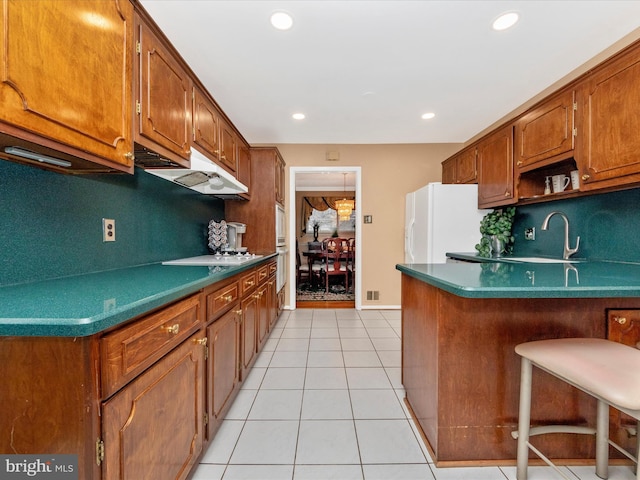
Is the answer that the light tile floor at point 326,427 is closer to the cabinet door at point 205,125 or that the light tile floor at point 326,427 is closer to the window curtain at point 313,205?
the cabinet door at point 205,125

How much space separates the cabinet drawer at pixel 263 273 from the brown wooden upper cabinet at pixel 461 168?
254 centimetres

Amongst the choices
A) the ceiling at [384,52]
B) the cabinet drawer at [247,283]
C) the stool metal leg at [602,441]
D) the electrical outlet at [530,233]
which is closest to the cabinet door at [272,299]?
the cabinet drawer at [247,283]

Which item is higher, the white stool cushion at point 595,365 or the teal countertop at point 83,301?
the teal countertop at point 83,301

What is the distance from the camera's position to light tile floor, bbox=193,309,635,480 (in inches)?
52.1

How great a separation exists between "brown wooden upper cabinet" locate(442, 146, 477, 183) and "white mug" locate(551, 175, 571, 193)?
3.06 ft

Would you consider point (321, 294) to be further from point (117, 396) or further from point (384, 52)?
point (117, 396)

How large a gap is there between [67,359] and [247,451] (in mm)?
1126

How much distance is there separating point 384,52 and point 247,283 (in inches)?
78.5

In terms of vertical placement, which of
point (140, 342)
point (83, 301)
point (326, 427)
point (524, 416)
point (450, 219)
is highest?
point (450, 219)

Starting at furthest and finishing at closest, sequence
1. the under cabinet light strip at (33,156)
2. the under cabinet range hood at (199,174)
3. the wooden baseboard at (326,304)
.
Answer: the wooden baseboard at (326,304) → the under cabinet range hood at (199,174) → the under cabinet light strip at (33,156)

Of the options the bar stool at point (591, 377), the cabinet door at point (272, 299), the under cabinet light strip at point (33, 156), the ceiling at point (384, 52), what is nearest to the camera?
the bar stool at point (591, 377)

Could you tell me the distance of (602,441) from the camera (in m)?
1.23

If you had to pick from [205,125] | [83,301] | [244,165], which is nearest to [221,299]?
[83,301]

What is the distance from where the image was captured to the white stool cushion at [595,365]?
0.85 metres
